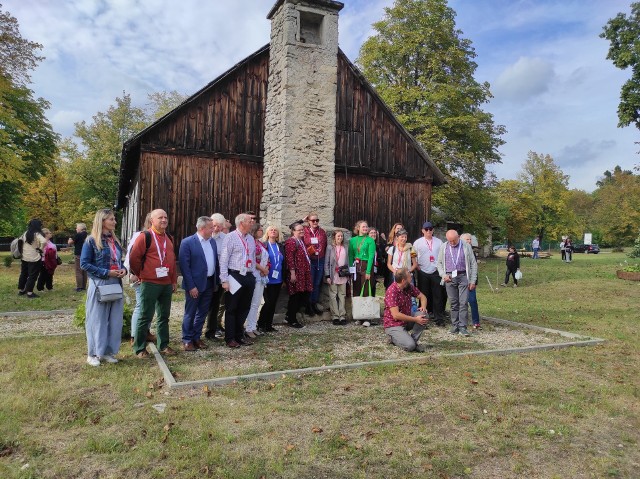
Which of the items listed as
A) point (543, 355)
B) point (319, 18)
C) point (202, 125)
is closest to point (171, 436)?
point (543, 355)

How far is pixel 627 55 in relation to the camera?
23.2 metres

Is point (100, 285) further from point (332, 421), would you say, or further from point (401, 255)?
point (401, 255)

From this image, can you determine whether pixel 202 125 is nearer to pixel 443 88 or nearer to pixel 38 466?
pixel 38 466

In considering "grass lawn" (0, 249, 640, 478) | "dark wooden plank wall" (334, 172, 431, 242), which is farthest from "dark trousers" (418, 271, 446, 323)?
"dark wooden plank wall" (334, 172, 431, 242)

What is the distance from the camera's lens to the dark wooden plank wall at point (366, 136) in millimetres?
15711

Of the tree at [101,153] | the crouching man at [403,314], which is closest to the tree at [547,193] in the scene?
the tree at [101,153]

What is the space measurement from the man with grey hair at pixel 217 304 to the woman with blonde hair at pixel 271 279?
759 mm

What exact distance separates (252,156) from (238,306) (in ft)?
29.3

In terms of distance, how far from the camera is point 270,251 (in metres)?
7.71

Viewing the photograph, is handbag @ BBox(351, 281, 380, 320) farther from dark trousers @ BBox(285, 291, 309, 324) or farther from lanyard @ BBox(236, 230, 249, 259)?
lanyard @ BBox(236, 230, 249, 259)

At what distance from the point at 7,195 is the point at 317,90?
20.6 metres

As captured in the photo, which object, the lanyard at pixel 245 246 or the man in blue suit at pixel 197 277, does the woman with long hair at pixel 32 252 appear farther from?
the lanyard at pixel 245 246

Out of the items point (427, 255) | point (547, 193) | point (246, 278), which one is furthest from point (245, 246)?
point (547, 193)

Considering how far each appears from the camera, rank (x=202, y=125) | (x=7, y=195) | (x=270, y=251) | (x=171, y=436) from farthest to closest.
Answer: (x=7, y=195) → (x=202, y=125) → (x=270, y=251) → (x=171, y=436)
